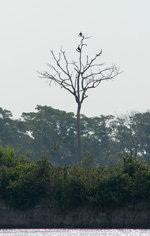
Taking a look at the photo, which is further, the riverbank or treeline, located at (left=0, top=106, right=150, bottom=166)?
treeline, located at (left=0, top=106, right=150, bottom=166)

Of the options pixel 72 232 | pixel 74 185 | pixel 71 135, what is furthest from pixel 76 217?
pixel 71 135

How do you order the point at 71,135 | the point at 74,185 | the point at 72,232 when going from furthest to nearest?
the point at 71,135, the point at 74,185, the point at 72,232

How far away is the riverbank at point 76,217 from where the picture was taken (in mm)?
22188

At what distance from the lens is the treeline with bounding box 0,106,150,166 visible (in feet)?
287

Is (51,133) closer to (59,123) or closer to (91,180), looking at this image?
(59,123)

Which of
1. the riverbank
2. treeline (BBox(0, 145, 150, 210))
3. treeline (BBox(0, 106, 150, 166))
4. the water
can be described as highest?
treeline (BBox(0, 106, 150, 166))

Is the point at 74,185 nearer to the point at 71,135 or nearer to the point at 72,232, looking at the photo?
the point at 72,232

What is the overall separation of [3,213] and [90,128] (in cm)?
7032

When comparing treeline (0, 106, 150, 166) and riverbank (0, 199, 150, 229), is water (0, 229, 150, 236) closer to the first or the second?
riverbank (0, 199, 150, 229)

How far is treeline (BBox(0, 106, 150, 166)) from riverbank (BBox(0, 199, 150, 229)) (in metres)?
61.7

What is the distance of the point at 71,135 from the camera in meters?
90.2

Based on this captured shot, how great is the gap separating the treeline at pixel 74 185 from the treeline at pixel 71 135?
6094 cm

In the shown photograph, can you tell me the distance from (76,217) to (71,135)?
67468 millimetres

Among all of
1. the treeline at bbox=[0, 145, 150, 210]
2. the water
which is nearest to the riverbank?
the treeline at bbox=[0, 145, 150, 210]
